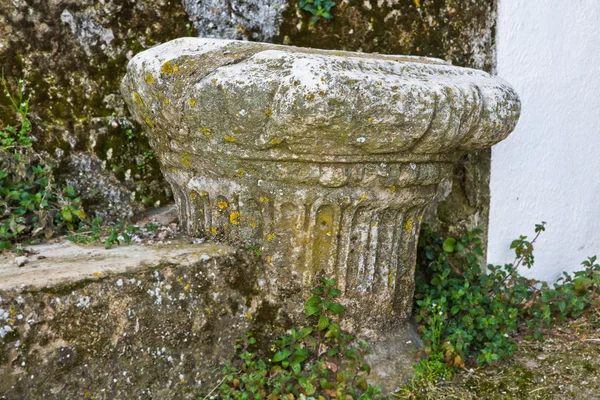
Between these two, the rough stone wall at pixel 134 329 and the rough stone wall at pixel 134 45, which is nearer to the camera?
the rough stone wall at pixel 134 329

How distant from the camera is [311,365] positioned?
2102mm

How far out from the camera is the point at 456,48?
2717 millimetres

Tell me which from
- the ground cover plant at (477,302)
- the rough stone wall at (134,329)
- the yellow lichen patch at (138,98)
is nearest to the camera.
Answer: the rough stone wall at (134,329)

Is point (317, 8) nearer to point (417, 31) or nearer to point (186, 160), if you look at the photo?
point (417, 31)

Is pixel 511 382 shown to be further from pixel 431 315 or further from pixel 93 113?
pixel 93 113

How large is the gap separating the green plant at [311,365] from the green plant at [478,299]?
36cm

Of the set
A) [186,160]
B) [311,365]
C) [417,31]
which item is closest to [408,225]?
[311,365]

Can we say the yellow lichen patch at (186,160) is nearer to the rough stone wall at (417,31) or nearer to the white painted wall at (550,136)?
the rough stone wall at (417,31)

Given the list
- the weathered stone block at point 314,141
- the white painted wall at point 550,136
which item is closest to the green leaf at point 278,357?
the weathered stone block at point 314,141

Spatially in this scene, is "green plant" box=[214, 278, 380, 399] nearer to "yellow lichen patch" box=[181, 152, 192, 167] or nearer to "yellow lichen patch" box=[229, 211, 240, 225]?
"yellow lichen patch" box=[229, 211, 240, 225]

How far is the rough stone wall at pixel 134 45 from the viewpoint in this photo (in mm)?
2350

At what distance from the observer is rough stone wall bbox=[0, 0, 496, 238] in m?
2.35

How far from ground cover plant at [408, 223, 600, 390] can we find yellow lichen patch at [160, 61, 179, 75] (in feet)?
4.56

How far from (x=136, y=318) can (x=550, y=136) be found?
7.43ft
